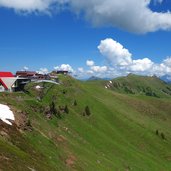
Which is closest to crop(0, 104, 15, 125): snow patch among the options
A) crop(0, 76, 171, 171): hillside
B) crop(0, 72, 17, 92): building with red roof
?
crop(0, 76, 171, 171): hillside

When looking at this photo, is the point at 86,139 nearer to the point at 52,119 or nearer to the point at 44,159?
the point at 52,119

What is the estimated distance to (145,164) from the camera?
112625mm

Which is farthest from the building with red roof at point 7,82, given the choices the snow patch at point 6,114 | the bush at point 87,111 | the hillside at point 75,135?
the snow patch at point 6,114

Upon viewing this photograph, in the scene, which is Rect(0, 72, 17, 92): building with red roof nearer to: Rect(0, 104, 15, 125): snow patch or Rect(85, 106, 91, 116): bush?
Rect(85, 106, 91, 116): bush

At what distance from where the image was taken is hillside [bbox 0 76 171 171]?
68.4m

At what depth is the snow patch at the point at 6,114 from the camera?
77119 mm

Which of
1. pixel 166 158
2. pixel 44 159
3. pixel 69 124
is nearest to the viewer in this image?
pixel 44 159

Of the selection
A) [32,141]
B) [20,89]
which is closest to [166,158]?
[20,89]

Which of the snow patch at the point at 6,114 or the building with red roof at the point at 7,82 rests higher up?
the building with red roof at the point at 7,82

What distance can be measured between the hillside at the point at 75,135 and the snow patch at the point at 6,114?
160 centimetres

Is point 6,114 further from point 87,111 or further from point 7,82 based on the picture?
point 87,111

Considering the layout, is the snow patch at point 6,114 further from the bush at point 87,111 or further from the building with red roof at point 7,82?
the bush at point 87,111

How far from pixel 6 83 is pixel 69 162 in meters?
71.7

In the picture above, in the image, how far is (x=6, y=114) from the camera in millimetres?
80875
